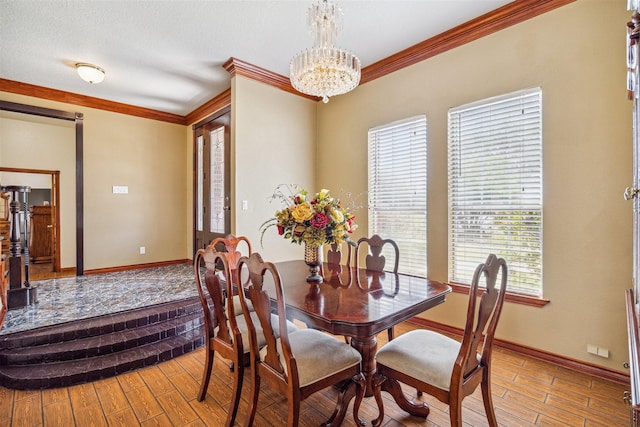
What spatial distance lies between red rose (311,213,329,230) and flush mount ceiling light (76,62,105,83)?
3.36 metres

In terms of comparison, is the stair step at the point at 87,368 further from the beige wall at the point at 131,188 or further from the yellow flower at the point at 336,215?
the beige wall at the point at 131,188

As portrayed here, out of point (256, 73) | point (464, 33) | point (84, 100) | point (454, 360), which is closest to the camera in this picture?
point (454, 360)

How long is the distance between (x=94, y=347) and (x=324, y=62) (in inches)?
117

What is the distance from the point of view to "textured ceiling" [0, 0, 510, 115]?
2564 mm

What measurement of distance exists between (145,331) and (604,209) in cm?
391

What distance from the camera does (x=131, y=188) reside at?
5.16 metres

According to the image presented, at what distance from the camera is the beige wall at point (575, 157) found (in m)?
2.17

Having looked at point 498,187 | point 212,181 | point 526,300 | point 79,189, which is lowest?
point 526,300

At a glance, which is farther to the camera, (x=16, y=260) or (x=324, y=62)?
(x=16, y=260)

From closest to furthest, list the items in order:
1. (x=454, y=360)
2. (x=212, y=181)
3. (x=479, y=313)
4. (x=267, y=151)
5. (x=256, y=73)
Answer: (x=479, y=313)
(x=454, y=360)
(x=256, y=73)
(x=267, y=151)
(x=212, y=181)

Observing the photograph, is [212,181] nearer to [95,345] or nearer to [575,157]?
[95,345]

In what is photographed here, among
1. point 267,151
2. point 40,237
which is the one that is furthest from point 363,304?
point 40,237

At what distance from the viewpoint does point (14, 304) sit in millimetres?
3158

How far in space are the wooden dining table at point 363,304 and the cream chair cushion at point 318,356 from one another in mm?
118
